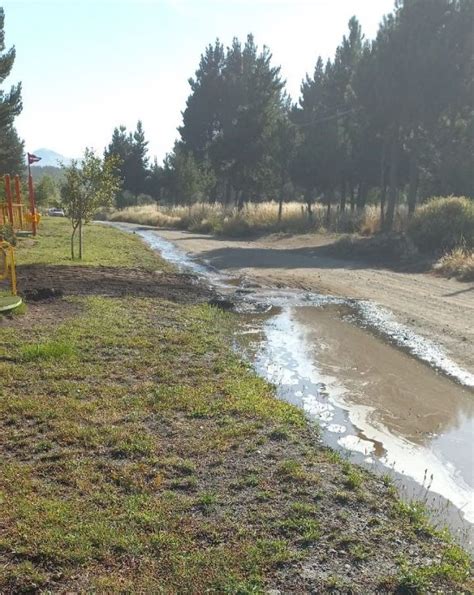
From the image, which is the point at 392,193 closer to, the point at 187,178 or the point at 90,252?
the point at 90,252

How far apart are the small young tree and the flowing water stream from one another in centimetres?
651

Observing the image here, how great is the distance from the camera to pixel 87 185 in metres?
16.3

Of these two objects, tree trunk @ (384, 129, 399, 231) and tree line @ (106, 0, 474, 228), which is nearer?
tree line @ (106, 0, 474, 228)

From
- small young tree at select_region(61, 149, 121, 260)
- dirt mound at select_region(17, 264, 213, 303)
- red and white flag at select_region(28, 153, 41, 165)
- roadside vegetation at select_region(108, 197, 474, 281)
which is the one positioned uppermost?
red and white flag at select_region(28, 153, 41, 165)

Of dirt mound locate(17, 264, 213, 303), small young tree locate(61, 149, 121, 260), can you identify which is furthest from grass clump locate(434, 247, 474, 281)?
small young tree locate(61, 149, 121, 260)

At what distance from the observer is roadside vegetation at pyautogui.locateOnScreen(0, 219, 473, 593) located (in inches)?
129

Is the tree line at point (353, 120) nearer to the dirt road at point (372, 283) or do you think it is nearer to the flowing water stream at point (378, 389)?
the dirt road at point (372, 283)

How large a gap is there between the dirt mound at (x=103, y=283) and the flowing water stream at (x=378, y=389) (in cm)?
170

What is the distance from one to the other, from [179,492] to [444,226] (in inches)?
711

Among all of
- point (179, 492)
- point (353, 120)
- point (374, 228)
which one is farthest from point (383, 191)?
point (179, 492)

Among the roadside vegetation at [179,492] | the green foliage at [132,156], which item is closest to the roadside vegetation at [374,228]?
the roadside vegetation at [179,492]

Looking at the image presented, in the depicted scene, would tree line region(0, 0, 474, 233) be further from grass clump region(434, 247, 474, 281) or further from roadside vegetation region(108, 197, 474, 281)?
grass clump region(434, 247, 474, 281)

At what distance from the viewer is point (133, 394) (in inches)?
243

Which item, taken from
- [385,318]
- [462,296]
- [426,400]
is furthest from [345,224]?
[426,400]
